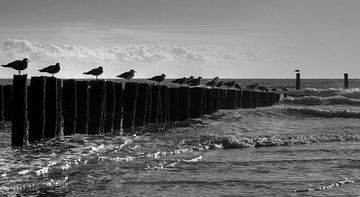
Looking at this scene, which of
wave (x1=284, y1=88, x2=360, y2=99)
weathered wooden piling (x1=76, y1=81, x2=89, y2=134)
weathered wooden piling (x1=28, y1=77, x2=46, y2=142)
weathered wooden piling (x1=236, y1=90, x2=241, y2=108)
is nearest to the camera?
weathered wooden piling (x1=28, y1=77, x2=46, y2=142)

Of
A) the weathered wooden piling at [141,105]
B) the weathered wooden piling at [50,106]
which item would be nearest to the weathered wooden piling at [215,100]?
the weathered wooden piling at [141,105]

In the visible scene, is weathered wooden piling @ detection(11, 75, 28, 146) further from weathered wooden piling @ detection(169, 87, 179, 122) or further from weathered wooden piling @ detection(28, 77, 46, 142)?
weathered wooden piling @ detection(169, 87, 179, 122)

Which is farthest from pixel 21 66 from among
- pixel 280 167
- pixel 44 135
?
pixel 280 167

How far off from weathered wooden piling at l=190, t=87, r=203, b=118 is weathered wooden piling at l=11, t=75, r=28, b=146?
937cm

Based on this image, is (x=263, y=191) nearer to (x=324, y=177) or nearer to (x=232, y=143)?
(x=324, y=177)

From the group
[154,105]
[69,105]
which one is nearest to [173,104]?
[154,105]

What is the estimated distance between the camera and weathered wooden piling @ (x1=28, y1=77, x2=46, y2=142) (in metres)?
12.1

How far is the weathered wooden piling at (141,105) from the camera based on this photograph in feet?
54.5

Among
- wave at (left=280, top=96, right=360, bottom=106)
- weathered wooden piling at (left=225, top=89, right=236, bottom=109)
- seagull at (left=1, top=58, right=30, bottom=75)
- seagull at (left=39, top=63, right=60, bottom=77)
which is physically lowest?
wave at (left=280, top=96, right=360, bottom=106)

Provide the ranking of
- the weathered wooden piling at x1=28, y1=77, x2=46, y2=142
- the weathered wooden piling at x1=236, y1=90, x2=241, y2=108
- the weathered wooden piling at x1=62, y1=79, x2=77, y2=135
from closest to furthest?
1. the weathered wooden piling at x1=28, y1=77, x2=46, y2=142
2. the weathered wooden piling at x1=62, y1=79, x2=77, y2=135
3. the weathered wooden piling at x1=236, y1=90, x2=241, y2=108

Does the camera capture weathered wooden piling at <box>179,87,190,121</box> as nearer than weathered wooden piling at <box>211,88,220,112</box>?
Yes

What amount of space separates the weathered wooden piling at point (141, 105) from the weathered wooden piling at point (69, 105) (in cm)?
323

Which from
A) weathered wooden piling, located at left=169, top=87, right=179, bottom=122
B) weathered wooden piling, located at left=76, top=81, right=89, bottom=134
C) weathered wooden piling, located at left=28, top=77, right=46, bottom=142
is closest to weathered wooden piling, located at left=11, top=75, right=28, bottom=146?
weathered wooden piling, located at left=28, top=77, right=46, bottom=142

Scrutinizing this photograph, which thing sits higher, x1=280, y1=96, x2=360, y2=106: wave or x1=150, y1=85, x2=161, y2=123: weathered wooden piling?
x1=150, y1=85, x2=161, y2=123: weathered wooden piling
